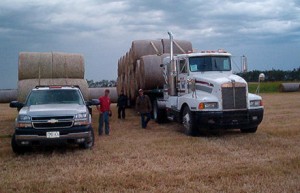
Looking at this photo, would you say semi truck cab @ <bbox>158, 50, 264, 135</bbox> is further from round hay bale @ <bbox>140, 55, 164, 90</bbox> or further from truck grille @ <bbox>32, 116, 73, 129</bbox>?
truck grille @ <bbox>32, 116, 73, 129</bbox>

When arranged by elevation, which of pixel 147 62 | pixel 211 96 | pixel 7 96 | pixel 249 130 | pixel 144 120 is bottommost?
pixel 249 130

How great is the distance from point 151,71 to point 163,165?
8.84m

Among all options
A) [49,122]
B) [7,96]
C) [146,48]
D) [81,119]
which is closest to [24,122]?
[49,122]

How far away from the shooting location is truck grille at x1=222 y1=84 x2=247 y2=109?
12.2 m

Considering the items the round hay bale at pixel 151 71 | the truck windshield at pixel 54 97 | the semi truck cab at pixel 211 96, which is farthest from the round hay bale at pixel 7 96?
the truck windshield at pixel 54 97

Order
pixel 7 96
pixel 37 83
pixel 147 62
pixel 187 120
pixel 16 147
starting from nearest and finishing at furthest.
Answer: pixel 16 147 < pixel 187 120 < pixel 37 83 < pixel 147 62 < pixel 7 96

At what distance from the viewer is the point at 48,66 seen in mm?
15531

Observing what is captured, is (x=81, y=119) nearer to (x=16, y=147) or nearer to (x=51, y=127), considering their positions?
(x=51, y=127)

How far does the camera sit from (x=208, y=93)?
12.6 meters

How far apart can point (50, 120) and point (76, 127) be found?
65cm

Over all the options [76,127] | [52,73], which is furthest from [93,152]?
[52,73]

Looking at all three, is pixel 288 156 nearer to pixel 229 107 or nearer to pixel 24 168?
pixel 229 107

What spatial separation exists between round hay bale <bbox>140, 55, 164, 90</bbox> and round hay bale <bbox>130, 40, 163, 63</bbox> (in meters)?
1.05

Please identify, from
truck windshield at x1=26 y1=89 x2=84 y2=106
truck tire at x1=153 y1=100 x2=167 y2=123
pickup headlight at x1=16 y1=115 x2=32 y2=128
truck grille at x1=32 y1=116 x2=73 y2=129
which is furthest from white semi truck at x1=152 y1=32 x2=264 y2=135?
pickup headlight at x1=16 y1=115 x2=32 y2=128
